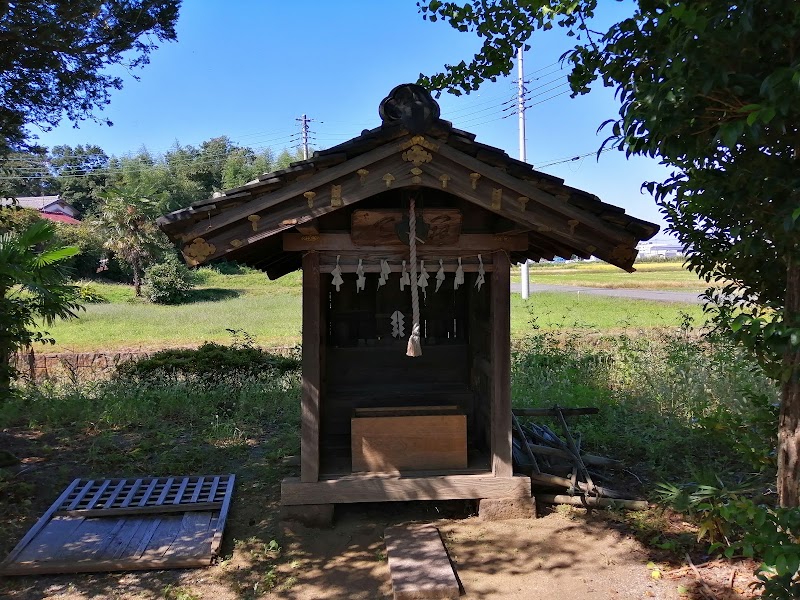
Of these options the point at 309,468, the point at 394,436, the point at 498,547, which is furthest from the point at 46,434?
the point at 498,547

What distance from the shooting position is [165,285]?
3056 cm

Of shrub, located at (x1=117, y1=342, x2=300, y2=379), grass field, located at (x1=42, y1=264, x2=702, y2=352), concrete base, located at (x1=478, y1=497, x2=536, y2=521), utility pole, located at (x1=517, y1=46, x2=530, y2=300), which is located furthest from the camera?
utility pole, located at (x1=517, y1=46, x2=530, y2=300)

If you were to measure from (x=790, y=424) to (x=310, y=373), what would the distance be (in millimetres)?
3410

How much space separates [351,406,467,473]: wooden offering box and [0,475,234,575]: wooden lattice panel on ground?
4.44 feet

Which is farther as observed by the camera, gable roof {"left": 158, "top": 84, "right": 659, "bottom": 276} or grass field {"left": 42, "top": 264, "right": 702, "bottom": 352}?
grass field {"left": 42, "top": 264, "right": 702, "bottom": 352}

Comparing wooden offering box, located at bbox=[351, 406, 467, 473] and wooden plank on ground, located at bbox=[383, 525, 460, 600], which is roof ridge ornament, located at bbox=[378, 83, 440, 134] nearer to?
wooden offering box, located at bbox=[351, 406, 467, 473]

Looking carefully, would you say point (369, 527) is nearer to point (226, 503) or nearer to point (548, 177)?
point (226, 503)

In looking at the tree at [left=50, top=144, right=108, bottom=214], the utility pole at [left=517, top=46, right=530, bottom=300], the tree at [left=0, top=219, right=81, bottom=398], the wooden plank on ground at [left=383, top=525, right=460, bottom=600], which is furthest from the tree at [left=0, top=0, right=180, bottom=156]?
the tree at [left=50, top=144, right=108, bottom=214]

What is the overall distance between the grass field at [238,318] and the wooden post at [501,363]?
28.9 feet

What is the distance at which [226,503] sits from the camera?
520 centimetres

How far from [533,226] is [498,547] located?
2582 millimetres

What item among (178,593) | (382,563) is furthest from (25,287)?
(382,563)

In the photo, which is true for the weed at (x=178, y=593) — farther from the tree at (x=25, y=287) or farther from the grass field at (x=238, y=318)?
the grass field at (x=238, y=318)

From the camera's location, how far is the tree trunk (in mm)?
3068
